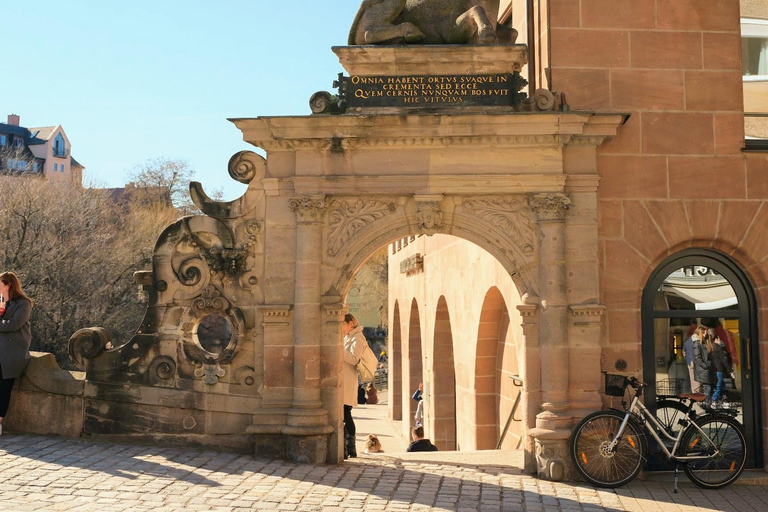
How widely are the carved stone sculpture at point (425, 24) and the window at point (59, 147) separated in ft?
228

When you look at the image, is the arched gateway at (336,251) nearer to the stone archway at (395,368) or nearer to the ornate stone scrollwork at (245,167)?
the ornate stone scrollwork at (245,167)

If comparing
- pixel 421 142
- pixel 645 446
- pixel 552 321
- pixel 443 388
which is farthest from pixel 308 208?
pixel 443 388

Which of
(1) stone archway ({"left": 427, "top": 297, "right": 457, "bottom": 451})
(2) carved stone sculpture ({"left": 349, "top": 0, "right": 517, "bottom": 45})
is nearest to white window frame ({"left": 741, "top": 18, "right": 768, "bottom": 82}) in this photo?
(2) carved stone sculpture ({"left": 349, "top": 0, "right": 517, "bottom": 45})

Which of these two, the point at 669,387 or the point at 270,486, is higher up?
the point at 669,387

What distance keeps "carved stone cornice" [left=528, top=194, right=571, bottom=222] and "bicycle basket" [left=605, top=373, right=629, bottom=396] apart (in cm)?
173

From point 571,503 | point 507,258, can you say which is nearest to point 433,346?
point 507,258

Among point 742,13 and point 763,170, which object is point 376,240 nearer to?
point 763,170

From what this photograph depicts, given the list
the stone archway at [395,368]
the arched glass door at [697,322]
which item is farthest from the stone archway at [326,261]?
the stone archway at [395,368]

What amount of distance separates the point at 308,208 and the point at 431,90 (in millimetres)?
1851

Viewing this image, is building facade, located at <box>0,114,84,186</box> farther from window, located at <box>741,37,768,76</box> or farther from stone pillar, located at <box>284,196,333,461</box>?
window, located at <box>741,37,768,76</box>

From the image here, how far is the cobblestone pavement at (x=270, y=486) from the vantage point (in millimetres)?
7258

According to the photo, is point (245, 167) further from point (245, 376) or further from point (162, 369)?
point (162, 369)

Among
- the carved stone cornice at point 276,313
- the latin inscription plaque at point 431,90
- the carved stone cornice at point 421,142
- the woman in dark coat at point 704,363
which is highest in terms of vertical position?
the latin inscription plaque at point 431,90

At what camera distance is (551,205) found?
29.5ft
